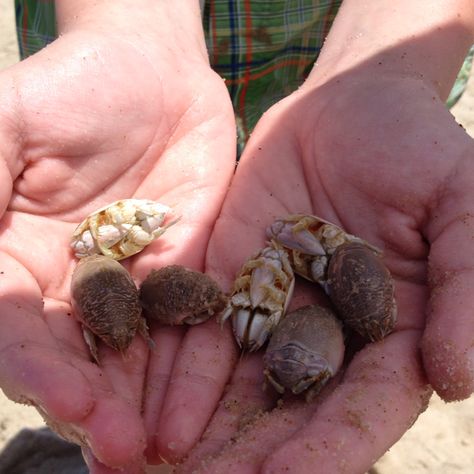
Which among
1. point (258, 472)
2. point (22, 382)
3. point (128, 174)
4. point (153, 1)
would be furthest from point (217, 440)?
point (153, 1)

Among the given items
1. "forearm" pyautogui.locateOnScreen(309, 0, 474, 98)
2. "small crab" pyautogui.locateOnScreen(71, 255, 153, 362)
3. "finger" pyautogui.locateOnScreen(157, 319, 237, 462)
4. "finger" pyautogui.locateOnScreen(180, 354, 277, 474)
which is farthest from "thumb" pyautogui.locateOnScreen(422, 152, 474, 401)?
"small crab" pyautogui.locateOnScreen(71, 255, 153, 362)

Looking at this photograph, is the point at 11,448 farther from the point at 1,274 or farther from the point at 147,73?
the point at 147,73

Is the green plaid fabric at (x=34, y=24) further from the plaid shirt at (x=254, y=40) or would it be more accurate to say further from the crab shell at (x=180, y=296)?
the crab shell at (x=180, y=296)

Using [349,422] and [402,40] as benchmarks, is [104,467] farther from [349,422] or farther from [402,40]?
[402,40]

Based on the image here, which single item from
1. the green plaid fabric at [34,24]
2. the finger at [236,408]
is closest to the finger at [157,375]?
the finger at [236,408]

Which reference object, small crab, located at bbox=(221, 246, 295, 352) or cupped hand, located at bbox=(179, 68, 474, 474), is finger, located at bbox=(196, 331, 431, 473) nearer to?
cupped hand, located at bbox=(179, 68, 474, 474)
